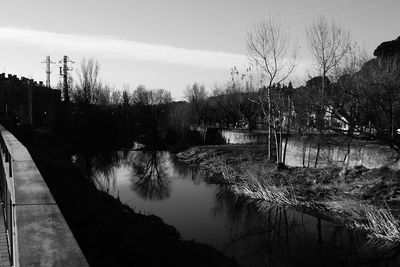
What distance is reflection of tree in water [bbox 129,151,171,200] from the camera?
24750 millimetres

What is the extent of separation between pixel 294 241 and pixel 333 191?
6.01 m

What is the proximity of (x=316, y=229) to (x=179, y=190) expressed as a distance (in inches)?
406

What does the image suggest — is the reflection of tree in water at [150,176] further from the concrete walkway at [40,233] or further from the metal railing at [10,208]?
the concrete walkway at [40,233]

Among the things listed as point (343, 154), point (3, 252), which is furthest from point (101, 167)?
point (3, 252)

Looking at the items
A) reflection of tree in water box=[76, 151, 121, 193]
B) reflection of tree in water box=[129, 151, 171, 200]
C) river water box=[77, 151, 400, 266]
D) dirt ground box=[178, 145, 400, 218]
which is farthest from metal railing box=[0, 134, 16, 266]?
reflection of tree in water box=[76, 151, 121, 193]

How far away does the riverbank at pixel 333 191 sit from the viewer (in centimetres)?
1593

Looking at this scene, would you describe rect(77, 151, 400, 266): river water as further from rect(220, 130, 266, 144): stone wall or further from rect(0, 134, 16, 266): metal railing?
rect(220, 130, 266, 144): stone wall

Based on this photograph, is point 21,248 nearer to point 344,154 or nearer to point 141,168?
point 344,154

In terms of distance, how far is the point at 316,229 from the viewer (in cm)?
1669

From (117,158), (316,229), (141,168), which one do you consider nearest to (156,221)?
(316,229)

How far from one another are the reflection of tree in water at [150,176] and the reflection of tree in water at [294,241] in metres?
5.90

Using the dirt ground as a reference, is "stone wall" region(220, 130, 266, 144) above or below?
above

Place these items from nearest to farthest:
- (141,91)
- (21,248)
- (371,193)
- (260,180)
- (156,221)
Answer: (21,248)
(156,221)
(371,193)
(260,180)
(141,91)

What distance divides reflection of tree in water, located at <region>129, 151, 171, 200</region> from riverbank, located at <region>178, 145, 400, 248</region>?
3669 millimetres
